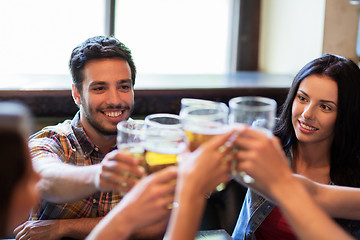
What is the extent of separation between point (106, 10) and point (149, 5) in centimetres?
32

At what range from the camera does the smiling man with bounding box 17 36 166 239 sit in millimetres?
1661

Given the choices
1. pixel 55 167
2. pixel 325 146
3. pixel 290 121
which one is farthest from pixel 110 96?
pixel 325 146

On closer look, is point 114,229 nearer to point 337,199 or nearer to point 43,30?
point 337,199

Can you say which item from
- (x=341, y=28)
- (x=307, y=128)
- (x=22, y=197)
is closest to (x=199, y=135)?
(x=22, y=197)

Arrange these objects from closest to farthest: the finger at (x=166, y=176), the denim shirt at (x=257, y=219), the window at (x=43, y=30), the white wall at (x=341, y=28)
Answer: the finger at (x=166, y=176) → the denim shirt at (x=257, y=219) → the white wall at (x=341, y=28) → the window at (x=43, y=30)

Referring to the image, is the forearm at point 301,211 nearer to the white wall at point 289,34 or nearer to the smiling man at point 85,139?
the smiling man at point 85,139

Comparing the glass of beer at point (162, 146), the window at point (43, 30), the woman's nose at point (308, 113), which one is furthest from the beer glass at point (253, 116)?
the window at point (43, 30)

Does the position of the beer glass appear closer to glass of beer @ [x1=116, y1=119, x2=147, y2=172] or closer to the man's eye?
glass of beer @ [x1=116, y1=119, x2=147, y2=172]

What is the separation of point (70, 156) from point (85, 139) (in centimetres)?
11

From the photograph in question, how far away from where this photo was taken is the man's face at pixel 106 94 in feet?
6.28

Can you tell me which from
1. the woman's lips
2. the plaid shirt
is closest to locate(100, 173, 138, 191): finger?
the plaid shirt

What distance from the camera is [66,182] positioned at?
1460 millimetres

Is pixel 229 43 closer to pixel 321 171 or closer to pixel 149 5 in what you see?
pixel 149 5

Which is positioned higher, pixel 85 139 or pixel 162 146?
pixel 162 146
